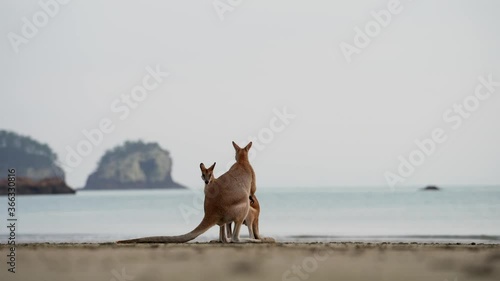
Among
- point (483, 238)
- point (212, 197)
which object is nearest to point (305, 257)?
point (212, 197)

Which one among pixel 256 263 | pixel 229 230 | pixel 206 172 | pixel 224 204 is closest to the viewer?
pixel 256 263

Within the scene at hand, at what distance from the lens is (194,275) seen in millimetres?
9766

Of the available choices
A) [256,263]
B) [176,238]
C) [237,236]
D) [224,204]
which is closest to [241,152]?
[224,204]

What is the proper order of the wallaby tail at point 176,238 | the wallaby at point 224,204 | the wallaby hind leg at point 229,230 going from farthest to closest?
the wallaby hind leg at point 229,230 → the wallaby at point 224,204 → the wallaby tail at point 176,238

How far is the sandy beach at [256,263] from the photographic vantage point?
9.73 m

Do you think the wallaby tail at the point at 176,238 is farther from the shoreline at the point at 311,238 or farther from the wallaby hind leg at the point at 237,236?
the shoreline at the point at 311,238

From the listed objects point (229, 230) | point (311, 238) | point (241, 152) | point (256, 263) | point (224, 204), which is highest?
point (241, 152)

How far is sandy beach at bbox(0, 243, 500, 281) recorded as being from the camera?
383 inches

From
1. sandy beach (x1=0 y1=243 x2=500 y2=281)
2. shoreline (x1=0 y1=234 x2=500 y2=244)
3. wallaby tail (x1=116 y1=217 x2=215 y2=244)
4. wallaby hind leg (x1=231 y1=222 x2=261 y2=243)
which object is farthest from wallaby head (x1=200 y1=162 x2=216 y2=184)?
shoreline (x1=0 y1=234 x2=500 y2=244)

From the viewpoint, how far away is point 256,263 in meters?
10.4

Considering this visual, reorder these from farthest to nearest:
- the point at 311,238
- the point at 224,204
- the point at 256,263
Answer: the point at 311,238 < the point at 224,204 < the point at 256,263

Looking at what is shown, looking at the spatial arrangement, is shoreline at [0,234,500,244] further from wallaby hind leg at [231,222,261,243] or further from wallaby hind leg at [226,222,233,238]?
wallaby hind leg at [231,222,261,243]

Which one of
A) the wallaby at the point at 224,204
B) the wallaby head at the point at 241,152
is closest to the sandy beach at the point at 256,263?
the wallaby at the point at 224,204

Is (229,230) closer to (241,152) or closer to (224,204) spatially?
(224,204)
